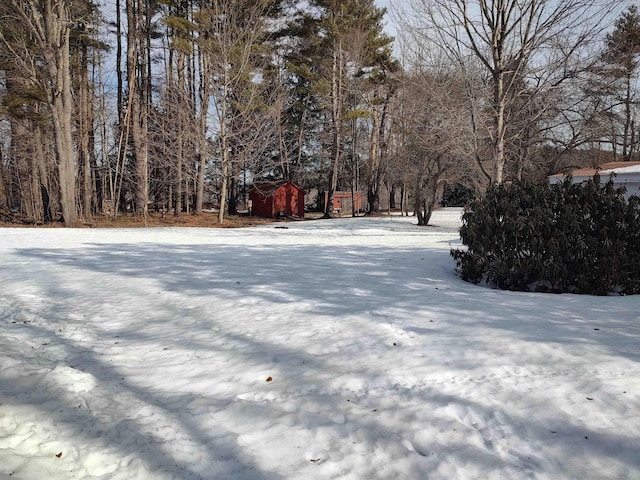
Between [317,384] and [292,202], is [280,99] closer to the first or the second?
[292,202]

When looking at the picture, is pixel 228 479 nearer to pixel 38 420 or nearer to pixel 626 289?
pixel 38 420

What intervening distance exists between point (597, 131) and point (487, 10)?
377 inches

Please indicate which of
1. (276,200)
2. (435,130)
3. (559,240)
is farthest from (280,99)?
(559,240)

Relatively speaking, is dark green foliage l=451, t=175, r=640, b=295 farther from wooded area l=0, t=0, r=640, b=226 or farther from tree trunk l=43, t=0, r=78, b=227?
tree trunk l=43, t=0, r=78, b=227

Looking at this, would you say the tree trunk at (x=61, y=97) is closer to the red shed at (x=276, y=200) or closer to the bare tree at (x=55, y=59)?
the bare tree at (x=55, y=59)

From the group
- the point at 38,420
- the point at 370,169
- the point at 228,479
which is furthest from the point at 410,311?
the point at 370,169

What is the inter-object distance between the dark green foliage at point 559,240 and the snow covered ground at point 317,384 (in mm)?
749

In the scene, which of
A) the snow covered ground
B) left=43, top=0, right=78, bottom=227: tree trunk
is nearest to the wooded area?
left=43, top=0, right=78, bottom=227: tree trunk

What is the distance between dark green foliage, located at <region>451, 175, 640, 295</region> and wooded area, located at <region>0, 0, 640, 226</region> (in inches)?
173

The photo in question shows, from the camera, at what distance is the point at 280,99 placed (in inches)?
979

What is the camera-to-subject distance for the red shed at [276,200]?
97.1 feet

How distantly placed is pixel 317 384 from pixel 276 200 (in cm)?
2732

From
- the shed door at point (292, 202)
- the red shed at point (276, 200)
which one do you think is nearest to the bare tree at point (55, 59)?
the red shed at point (276, 200)

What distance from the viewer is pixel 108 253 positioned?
330 inches
